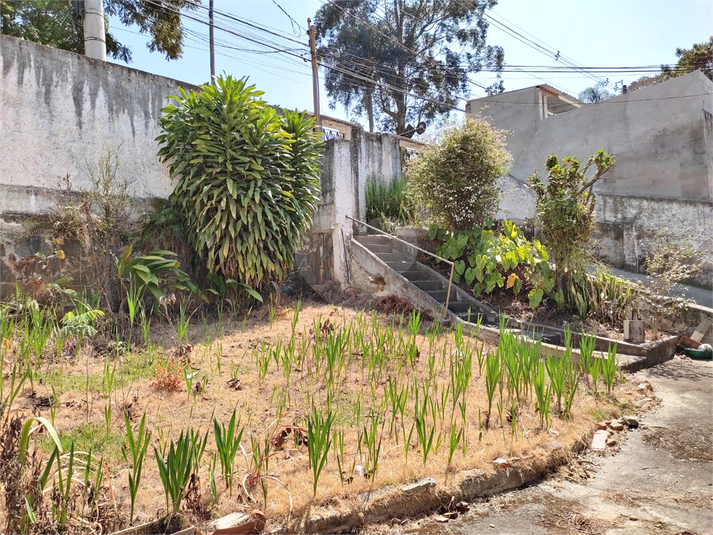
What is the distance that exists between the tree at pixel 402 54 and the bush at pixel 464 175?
12.4 meters

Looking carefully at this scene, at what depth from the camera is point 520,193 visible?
11.7m

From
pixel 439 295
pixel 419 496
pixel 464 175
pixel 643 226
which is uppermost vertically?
pixel 464 175

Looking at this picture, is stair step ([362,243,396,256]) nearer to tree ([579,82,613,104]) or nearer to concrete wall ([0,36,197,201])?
concrete wall ([0,36,197,201])

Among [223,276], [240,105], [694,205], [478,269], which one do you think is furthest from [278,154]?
[694,205]

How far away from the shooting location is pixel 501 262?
711cm

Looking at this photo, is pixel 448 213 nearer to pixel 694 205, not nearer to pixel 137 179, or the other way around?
pixel 137 179

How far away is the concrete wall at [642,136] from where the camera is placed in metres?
11.2

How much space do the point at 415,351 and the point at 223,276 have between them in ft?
10.2

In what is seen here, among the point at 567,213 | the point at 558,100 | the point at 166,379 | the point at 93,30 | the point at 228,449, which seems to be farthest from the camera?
the point at 558,100

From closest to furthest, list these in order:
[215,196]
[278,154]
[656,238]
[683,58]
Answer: [215,196], [278,154], [656,238], [683,58]

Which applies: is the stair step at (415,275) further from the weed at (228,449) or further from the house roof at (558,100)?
the house roof at (558,100)

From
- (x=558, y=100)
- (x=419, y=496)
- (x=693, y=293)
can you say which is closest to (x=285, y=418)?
(x=419, y=496)

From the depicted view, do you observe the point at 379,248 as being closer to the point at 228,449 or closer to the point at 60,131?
the point at 60,131

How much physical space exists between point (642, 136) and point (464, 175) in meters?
6.74
